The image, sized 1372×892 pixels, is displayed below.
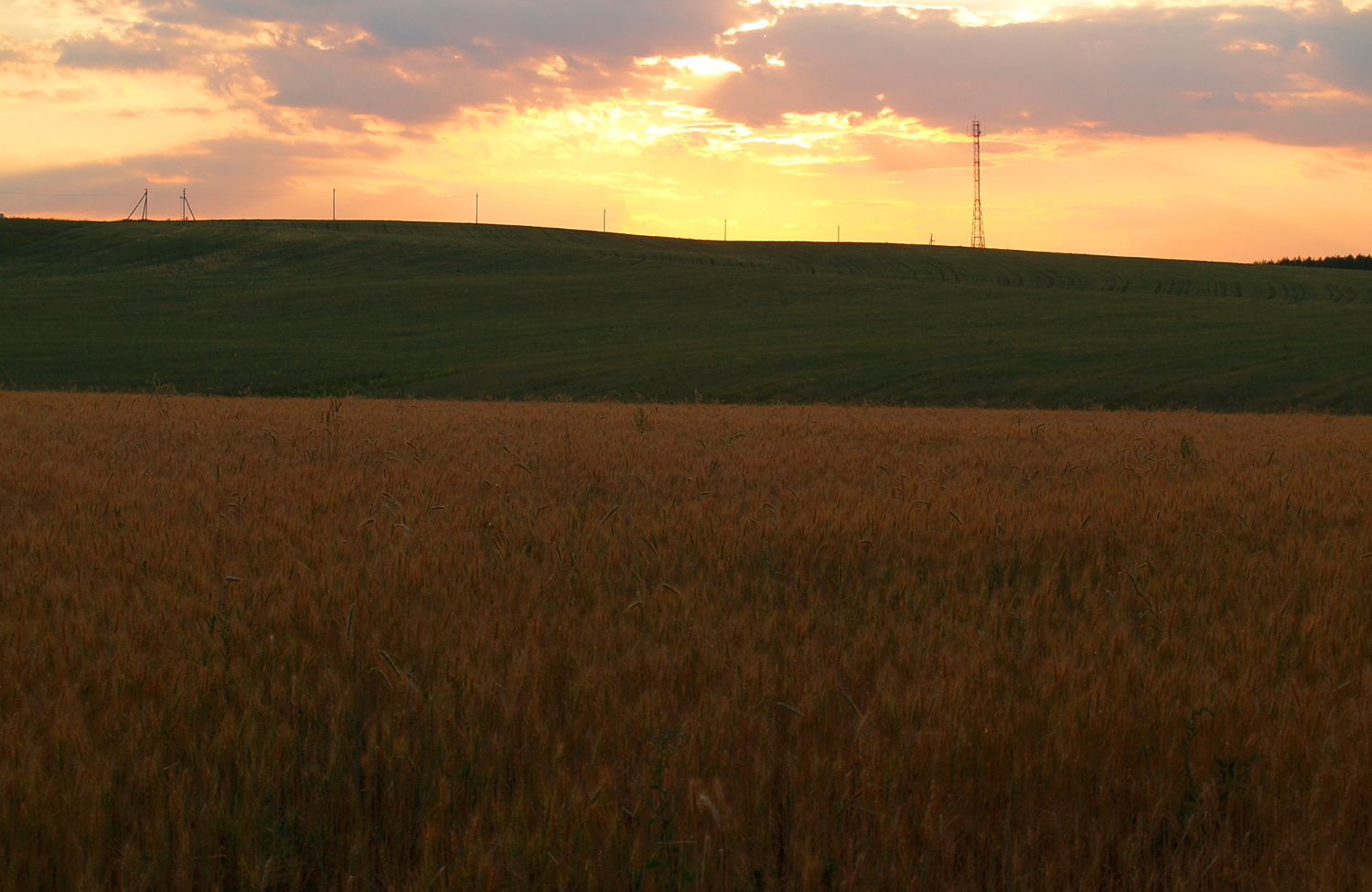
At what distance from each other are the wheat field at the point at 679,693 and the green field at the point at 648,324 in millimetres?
22874

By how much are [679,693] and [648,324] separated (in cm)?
4246

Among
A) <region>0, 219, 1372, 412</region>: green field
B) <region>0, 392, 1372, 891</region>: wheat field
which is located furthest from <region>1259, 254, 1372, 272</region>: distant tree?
<region>0, 392, 1372, 891</region>: wheat field

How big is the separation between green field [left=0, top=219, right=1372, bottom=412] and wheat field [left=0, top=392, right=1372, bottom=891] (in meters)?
22.9

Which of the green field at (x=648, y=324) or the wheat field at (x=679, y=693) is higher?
the green field at (x=648, y=324)

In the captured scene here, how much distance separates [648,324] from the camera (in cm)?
4509

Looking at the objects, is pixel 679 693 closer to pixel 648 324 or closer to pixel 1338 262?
pixel 648 324

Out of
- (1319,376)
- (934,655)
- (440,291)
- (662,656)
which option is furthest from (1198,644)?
(440,291)

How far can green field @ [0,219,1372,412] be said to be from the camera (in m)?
30.7

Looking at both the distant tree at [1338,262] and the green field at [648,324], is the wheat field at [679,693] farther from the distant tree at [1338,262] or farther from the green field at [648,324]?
the distant tree at [1338,262]

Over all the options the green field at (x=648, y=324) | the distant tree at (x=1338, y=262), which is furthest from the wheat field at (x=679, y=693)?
the distant tree at (x=1338, y=262)

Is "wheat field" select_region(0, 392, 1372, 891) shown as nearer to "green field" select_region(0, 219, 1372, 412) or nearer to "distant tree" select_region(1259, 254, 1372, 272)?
"green field" select_region(0, 219, 1372, 412)

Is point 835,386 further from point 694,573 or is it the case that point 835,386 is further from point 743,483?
point 694,573

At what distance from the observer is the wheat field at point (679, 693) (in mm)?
2318

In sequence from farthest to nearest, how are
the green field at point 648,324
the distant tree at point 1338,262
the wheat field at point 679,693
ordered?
the distant tree at point 1338,262, the green field at point 648,324, the wheat field at point 679,693
